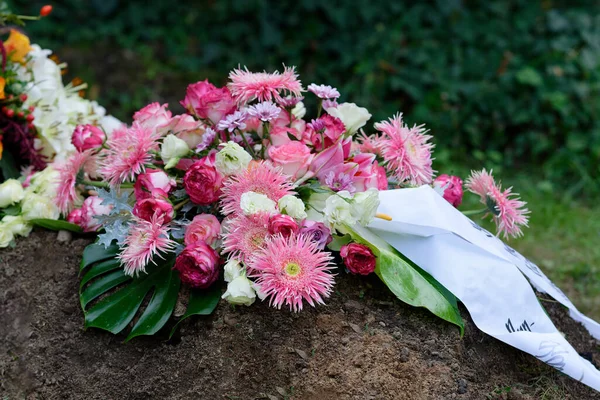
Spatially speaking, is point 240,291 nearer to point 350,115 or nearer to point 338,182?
point 338,182

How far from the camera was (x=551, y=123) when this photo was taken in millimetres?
4629

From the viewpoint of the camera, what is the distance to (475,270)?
76.0 inches

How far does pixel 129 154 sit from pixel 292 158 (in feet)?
1.56

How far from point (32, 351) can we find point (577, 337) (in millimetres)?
1625

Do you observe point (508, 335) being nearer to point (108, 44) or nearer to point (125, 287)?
point (125, 287)

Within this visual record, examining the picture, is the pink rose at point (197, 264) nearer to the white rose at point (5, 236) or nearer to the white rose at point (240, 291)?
the white rose at point (240, 291)

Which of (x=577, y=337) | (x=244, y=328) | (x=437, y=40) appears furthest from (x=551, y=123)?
(x=244, y=328)

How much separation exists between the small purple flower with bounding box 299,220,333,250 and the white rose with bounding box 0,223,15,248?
1.03 meters

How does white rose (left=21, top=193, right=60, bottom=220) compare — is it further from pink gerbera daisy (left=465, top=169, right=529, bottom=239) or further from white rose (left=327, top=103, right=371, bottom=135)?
pink gerbera daisy (left=465, top=169, right=529, bottom=239)

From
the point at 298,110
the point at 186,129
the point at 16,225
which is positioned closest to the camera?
the point at 186,129

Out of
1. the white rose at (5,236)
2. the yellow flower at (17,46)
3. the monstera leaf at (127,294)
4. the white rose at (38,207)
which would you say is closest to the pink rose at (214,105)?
the monstera leaf at (127,294)

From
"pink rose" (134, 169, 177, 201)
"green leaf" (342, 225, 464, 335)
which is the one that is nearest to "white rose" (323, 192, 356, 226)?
"green leaf" (342, 225, 464, 335)

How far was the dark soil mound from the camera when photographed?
5.95 ft

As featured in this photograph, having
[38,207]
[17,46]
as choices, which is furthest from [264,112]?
[17,46]
